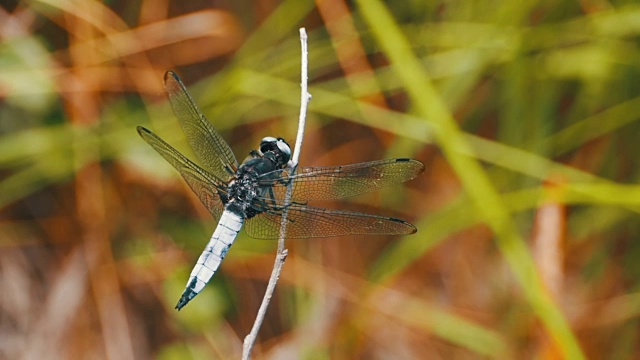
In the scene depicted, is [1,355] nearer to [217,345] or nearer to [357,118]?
[217,345]

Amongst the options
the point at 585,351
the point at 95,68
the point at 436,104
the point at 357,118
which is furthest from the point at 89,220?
the point at 585,351

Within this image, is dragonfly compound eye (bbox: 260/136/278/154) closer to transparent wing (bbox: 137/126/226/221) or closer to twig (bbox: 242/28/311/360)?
transparent wing (bbox: 137/126/226/221)

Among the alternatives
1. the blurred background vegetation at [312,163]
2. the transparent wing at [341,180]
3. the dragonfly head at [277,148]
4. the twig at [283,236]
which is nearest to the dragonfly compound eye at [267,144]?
the dragonfly head at [277,148]

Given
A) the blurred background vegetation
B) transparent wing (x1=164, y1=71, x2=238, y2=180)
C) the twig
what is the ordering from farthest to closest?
the blurred background vegetation → transparent wing (x1=164, y1=71, x2=238, y2=180) → the twig

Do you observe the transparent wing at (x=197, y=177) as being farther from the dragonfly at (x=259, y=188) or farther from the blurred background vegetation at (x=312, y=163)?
the blurred background vegetation at (x=312, y=163)

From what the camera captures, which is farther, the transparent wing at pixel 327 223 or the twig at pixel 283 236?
the transparent wing at pixel 327 223

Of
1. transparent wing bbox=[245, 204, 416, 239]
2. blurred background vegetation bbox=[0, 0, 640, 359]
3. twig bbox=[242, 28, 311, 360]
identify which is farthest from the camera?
blurred background vegetation bbox=[0, 0, 640, 359]

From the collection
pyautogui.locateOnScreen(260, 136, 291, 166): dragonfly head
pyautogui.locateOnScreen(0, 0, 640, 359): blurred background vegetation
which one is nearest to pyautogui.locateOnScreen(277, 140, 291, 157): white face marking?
pyautogui.locateOnScreen(260, 136, 291, 166): dragonfly head
